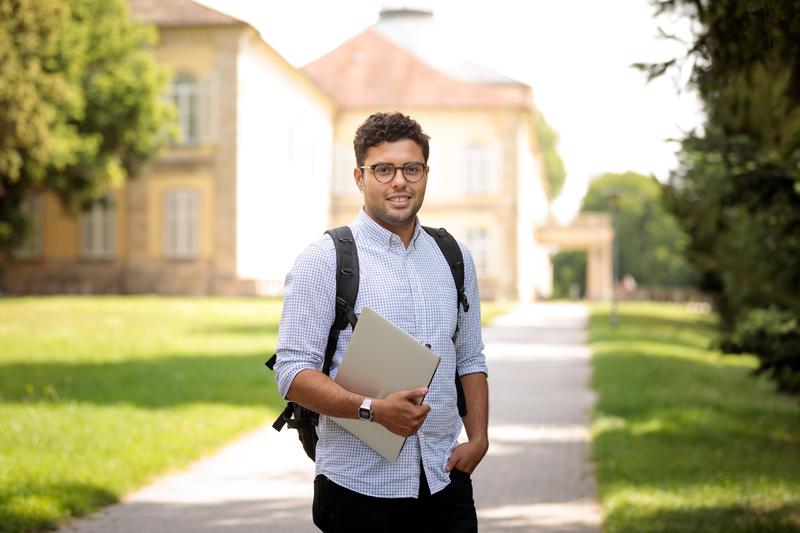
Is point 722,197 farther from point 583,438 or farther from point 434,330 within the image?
point 434,330

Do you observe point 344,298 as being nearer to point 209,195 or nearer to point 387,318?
point 387,318

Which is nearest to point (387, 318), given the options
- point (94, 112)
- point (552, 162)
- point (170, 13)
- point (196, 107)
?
point (94, 112)

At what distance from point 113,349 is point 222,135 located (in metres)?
Answer: 22.0

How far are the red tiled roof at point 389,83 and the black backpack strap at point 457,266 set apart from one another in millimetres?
49679

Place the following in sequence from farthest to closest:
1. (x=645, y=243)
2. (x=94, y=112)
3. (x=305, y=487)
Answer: (x=645, y=243)
(x=94, y=112)
(x=305, y=487)

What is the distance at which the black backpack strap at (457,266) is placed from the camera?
Result: 153 inches

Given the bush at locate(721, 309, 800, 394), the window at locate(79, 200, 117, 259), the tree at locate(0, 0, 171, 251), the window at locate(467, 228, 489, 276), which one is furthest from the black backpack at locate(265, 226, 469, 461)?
the window at locate(467, 228, 489, 276)

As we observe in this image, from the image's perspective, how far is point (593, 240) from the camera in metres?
65.6

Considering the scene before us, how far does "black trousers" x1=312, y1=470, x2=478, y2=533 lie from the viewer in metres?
3.61

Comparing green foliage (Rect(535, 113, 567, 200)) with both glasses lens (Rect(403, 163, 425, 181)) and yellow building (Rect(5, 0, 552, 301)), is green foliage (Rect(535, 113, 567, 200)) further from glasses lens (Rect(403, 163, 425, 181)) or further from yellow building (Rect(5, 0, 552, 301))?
glasses lens (Rect(403, 163, 425, 181))

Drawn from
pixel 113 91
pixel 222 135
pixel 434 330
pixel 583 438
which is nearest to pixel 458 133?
pixel 222 135

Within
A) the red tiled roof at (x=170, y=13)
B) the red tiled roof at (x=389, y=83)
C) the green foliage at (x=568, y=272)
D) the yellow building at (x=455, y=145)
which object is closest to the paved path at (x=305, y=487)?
the red tiled roof at (x=170, y=13)

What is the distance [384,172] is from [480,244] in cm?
5021

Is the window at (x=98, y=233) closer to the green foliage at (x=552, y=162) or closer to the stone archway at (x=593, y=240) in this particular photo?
the stone archway at (x=593, y=240)
